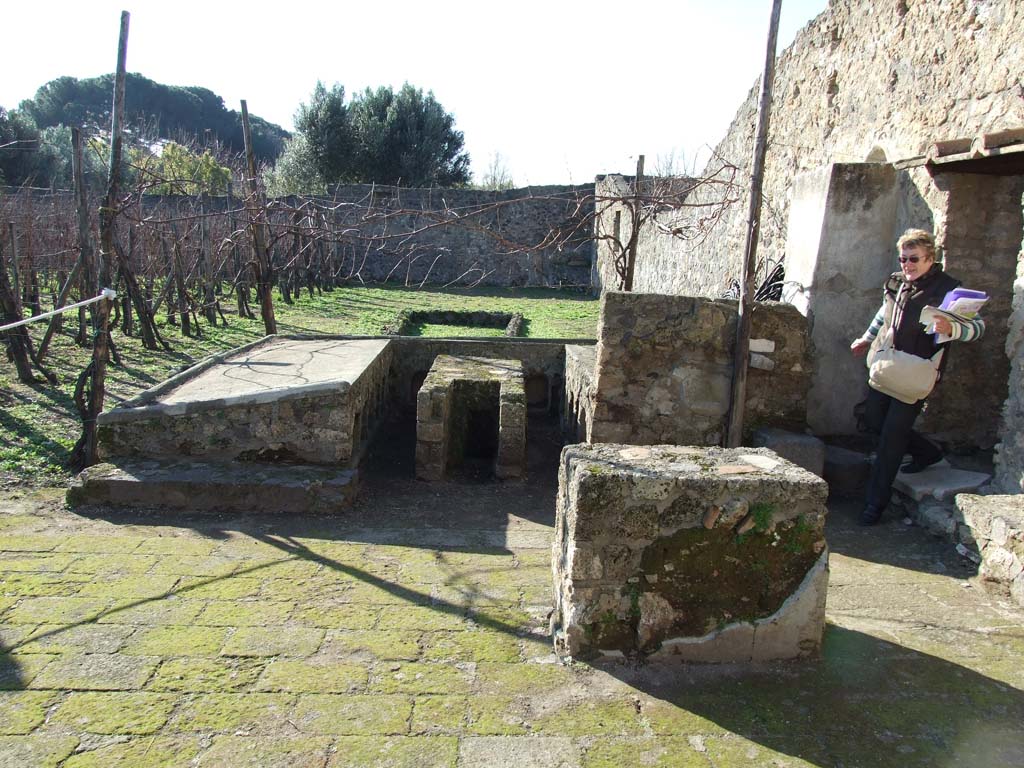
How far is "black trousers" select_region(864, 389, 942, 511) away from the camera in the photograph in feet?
14.4

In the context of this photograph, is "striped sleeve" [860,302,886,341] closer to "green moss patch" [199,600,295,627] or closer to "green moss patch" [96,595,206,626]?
"green moss patch" [199,600,295,627]

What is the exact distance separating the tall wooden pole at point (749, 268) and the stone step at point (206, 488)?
2637 mm

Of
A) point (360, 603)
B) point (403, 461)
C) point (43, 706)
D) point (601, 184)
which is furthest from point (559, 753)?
point (601, 184)

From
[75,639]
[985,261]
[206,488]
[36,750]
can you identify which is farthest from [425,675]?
[985,261]

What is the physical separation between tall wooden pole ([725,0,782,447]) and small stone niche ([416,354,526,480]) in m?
1.63

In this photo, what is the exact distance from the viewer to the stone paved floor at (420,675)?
2.34 m

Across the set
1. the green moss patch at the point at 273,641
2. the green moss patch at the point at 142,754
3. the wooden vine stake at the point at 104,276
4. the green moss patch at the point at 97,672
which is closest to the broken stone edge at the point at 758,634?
the green moss patch at the point at 273,641

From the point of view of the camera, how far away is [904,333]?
4.37m

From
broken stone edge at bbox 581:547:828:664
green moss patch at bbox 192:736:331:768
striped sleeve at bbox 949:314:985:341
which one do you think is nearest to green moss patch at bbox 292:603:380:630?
green moss patch at bbox 192:736:331:768

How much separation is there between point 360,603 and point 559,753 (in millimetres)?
1338

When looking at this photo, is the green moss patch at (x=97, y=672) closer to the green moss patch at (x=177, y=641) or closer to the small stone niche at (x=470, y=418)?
the green moss patch at (x=177, y=641)

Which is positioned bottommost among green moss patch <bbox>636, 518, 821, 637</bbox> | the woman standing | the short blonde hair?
green moss patch <bbox>636, 518, 821, 637</bbox>

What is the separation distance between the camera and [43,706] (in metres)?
2.49

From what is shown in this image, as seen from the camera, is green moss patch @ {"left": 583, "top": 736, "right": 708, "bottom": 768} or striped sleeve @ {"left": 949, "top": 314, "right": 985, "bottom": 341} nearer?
green moss patch @ {"left": 583, "top": 736, "right": 708, "bottom": 768}
